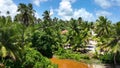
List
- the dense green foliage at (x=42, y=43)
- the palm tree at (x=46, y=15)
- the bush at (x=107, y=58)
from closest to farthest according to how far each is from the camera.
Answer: the dense green foliage at (x=42, y=43) < the bush at (x=107, y=58) < the palm tree at (x=46, y=15)

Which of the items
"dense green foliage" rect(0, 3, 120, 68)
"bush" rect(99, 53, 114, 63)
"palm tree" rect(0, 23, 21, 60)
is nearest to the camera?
"palm tree" rect(0, 23, 21, 60)

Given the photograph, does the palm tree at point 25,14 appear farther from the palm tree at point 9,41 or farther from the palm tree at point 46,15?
the palm tree at point 9,41

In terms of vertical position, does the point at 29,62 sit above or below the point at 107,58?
above

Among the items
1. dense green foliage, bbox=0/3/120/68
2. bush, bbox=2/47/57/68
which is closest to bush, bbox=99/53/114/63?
dense green foliage, bbox=0/3/120/68

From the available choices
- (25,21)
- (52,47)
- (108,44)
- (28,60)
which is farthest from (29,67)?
(25,21)

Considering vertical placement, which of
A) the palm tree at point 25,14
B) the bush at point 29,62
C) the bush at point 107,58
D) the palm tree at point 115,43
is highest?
the palm tree at point 25,14

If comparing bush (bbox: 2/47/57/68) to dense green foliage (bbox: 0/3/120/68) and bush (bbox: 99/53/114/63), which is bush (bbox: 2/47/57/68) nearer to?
dense green foliage (bbox: 0/3/120/68)

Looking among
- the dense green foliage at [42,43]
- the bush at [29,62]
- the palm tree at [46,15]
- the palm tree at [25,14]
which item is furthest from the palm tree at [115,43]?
the palm tree at [46,15]

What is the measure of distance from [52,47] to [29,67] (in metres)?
17.0

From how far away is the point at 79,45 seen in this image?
49.8 m

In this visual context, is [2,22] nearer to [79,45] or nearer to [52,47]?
[52,47]

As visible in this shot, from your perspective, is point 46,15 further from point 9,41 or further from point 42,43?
point 9,41

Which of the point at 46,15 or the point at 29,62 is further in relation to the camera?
the point at 46,15

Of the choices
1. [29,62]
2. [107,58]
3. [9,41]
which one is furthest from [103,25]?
[9,41]
